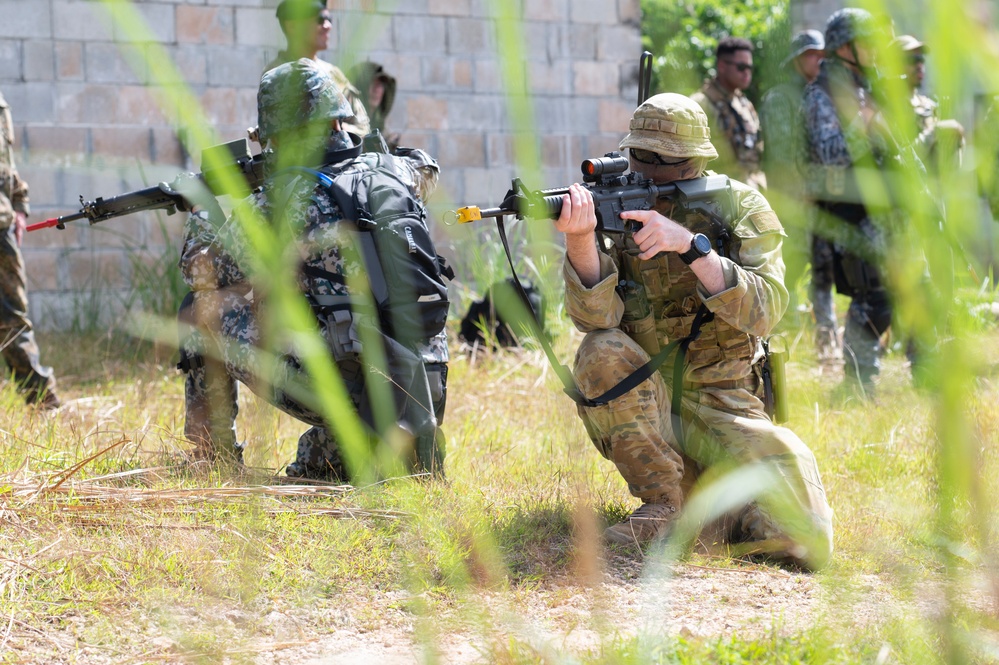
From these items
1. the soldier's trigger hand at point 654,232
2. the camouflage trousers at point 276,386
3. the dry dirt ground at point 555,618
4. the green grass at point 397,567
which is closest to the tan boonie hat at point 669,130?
the soldier's trigger hand at point 654,232

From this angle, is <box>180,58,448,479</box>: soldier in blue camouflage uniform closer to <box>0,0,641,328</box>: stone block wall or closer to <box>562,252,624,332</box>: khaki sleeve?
<box>562,252,624,332</box>: khaki sleeve

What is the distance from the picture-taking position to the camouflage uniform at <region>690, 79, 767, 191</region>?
6.26 m

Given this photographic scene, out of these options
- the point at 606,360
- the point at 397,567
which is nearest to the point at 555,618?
the point at 397,567

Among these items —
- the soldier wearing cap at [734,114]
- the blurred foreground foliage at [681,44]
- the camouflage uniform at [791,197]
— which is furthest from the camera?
the soldier wearing cap at [734,114]

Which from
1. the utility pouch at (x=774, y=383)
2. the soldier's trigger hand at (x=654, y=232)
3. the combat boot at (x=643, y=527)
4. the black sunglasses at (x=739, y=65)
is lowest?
the combat boot at (x=643, y=527)

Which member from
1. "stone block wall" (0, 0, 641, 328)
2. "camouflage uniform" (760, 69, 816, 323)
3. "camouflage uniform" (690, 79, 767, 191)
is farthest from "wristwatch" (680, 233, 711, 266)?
"camouflage uniform" (690, 79, 767, 191)

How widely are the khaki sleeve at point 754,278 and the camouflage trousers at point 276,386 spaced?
3.04 ft

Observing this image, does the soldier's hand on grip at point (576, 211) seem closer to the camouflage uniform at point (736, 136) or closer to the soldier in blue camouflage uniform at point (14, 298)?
the soldier in blue camouflage uniform at point (14, 298)

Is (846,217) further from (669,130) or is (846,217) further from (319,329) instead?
(319,329)

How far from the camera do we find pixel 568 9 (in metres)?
7.02

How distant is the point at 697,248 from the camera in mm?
2658

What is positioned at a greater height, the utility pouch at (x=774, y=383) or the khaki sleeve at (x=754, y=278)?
the khaki sleeve at (x=754, y=278)

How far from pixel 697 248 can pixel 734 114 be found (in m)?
4.00

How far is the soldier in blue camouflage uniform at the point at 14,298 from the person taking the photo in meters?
4.63
